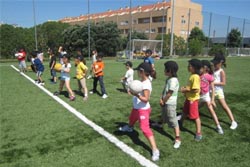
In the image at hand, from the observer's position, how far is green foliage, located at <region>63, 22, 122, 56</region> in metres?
44.8

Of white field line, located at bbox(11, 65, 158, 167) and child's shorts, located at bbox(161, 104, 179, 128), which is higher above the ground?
child's shorts, located at bbox(161, 104, 179, 128)

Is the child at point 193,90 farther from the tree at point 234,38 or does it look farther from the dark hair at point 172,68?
the tree at point 234,38

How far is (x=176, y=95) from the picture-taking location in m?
4.61

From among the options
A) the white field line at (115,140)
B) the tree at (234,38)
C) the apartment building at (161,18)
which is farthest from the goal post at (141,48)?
the apartment building at (161,18)

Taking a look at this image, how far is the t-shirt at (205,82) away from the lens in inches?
208

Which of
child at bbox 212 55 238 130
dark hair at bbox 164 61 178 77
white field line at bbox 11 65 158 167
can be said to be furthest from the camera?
child at bbox 212 55 238 130

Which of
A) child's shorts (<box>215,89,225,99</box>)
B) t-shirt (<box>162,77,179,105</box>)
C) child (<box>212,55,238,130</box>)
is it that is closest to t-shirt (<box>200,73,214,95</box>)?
child (<box>212,55,238,130</box>)

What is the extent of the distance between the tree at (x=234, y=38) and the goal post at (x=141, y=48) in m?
24.5

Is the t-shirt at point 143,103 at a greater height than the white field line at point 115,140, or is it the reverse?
the t-shirt at point 143,103

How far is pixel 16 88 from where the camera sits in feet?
35.1

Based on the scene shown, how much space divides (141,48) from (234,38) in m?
31.4

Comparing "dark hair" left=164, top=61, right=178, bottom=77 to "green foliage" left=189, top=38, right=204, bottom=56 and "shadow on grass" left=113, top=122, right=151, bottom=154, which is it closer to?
Result: "shadow on grass" left=113, top=122, right=151, bottom=154

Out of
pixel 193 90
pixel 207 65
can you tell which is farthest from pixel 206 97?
pixel 193 90

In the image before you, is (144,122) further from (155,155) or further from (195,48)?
(195,48)
